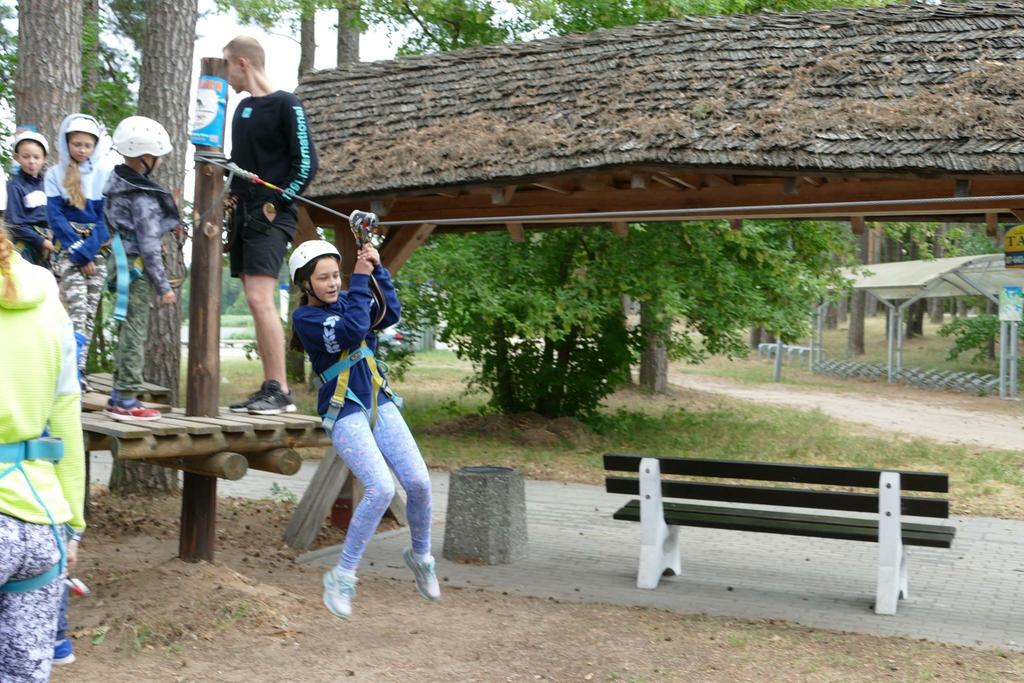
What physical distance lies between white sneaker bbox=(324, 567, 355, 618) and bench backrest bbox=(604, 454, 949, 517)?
10.2ft

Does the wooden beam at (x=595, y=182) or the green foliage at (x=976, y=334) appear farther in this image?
the green foliage at (x=976, y=334)

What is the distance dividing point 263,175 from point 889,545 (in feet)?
15.3

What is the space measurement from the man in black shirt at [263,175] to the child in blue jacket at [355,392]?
3.70 ft

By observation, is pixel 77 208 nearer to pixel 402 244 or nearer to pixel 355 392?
pixel 355 392

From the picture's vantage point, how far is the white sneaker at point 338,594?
577cm

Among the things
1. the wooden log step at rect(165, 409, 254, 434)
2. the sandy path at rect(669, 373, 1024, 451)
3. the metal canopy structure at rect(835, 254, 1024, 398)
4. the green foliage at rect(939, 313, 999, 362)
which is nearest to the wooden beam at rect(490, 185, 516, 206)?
the wooden log step at rect(165, 409, 254, 434)

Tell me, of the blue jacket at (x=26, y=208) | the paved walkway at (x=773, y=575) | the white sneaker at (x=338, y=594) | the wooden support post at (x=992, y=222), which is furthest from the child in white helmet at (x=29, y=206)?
the wooden support post at (x=992, y=222)

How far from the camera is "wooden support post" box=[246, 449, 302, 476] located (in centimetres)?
695

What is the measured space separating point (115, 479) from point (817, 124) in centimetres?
723

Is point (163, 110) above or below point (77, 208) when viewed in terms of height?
above

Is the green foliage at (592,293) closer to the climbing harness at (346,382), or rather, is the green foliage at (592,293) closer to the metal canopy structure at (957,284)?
the climbing harness at (346,382)

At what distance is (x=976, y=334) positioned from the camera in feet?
107

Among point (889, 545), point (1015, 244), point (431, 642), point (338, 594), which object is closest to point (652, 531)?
point (889, 545)

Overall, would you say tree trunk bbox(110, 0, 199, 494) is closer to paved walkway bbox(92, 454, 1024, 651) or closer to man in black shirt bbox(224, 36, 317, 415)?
paved walkway bbox(92, 454, 1024, 651)
